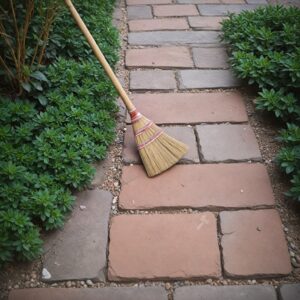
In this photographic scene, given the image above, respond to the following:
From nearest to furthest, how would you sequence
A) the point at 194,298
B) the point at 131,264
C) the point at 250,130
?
the point at 194,298
the point at 131,264
the point at 250,130

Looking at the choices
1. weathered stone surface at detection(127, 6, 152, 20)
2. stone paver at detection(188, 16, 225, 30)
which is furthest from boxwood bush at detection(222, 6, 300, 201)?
weathered stone surface at detection(127, 6, 152, 20)

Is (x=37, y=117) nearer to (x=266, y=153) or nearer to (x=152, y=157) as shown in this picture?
(x=152, y=157)

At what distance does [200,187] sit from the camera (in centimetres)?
189

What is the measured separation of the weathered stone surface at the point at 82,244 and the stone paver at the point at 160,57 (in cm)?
131

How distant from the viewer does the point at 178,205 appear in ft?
5.94

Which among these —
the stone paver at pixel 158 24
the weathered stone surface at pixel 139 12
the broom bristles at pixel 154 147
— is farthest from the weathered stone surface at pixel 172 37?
the broom bristles at pixel 154 147

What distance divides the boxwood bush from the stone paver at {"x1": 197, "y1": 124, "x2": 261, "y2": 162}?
17cm

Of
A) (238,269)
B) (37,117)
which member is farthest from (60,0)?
(238,269)

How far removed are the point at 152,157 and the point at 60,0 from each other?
40.3 inches

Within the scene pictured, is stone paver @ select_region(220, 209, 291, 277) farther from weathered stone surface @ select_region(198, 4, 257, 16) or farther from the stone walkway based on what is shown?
weathered stone surface @ select_region(198, 4, 257, 16)

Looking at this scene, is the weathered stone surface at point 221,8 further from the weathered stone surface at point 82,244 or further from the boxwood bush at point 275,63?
the weathered stone surface at point 82,244

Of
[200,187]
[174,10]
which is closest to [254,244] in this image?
[200,187]

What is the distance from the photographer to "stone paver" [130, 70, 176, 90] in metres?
2.56

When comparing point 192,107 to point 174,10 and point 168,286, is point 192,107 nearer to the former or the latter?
point 168,286
